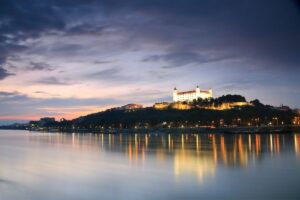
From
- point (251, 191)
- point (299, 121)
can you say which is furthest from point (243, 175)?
point (299, 121)

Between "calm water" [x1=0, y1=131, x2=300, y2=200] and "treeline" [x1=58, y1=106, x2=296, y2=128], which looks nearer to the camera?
"calm water" [x1=0, y1=131, x2=300, y2=200]

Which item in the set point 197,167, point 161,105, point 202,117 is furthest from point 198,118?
point 197,167

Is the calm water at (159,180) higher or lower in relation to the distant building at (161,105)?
lower

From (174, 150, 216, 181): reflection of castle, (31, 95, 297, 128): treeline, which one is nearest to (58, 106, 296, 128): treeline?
(31, 95, 297, 128): treeline

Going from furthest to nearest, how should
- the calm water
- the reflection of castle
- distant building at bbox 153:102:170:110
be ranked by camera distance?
distant building at bbox 153:102:170:110 < the reflection of castle < the calm water

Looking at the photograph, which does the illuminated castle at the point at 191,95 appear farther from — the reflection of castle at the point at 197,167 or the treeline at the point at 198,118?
the reflection of castle at the point at 197,167

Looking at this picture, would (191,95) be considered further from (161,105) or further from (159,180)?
(159,180)

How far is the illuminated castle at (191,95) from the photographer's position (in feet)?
252

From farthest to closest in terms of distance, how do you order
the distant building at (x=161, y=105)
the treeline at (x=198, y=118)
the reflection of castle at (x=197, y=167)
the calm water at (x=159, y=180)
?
1. the distant building at (x=161, y=105)
2. the treeline at (x=198, y=118)
3. the reflection of castle at (x=197, y=167)
4. the calm water at (x=159, y=180)

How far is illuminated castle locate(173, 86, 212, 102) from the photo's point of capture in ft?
252

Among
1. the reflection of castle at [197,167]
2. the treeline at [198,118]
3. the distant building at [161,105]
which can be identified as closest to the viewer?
the reflection of castle at [197,167]

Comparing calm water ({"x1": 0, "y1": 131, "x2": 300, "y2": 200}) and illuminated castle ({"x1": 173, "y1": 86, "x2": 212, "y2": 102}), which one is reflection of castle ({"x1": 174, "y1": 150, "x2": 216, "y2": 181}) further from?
illuminated castle ({"x1": 173, "y1": 86, "x2": 212, "y2": 102})

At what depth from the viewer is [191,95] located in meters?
77.2

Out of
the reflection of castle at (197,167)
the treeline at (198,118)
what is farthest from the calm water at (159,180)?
the treeline at (198,118)
